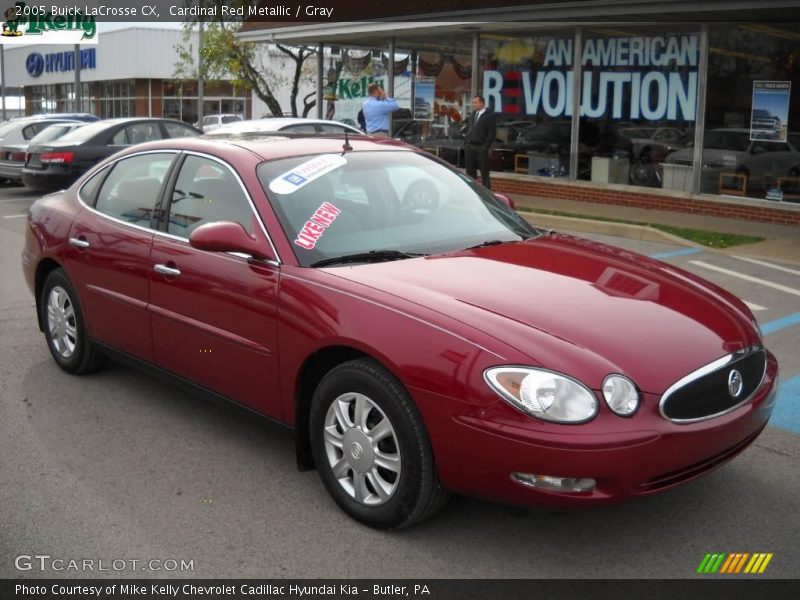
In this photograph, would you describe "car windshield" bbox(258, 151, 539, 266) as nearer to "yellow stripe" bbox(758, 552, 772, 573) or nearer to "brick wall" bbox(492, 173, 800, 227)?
"yellow stripe" bbox(758, 552, 772, 573)

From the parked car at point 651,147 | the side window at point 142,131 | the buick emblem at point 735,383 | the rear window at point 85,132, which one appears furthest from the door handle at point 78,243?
the side window at point 142,131

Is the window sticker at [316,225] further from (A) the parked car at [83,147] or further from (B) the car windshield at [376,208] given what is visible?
(A) the parked car at [83,147]

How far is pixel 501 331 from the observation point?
3457 millimetres

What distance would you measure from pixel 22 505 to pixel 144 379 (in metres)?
1.86

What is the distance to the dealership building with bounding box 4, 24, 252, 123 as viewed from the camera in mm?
47969

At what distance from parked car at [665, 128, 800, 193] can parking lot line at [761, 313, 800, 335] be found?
696 cm

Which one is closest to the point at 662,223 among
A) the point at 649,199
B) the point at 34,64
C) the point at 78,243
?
the point at 649,199

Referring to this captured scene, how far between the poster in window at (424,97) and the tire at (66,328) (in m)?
14.1

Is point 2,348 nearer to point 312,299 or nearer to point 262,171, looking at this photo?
point 262,171

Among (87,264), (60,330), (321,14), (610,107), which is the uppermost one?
(321,14)

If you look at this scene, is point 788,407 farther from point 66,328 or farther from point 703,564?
point 66,328

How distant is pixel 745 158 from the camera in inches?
559

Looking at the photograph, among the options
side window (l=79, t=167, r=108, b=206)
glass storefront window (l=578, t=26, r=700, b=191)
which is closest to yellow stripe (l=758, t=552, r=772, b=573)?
side window (l=79, t=167, r=108, b=206)

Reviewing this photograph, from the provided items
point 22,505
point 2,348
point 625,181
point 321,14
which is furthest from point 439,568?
point 321,14
